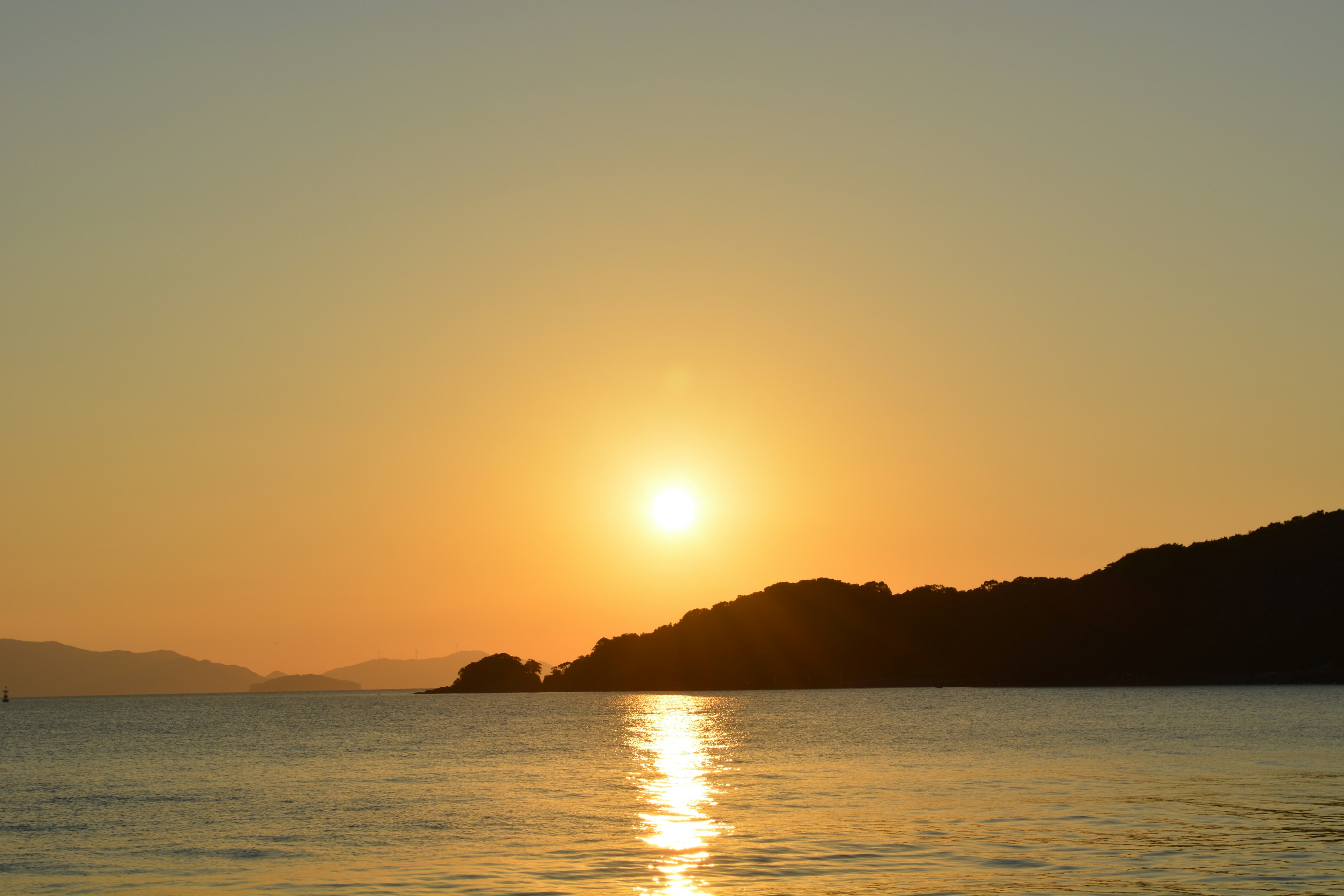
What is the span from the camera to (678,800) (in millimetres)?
50375

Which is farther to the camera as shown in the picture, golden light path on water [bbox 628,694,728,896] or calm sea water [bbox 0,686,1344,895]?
golden light path on water [bbox 628,694,728,896]

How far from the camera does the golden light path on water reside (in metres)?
32.5

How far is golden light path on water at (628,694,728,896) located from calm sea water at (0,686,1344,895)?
0.78 feet

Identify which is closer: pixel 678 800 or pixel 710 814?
pixel 710 814

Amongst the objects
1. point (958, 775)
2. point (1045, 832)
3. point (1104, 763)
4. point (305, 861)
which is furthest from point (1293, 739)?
point (305, 861)

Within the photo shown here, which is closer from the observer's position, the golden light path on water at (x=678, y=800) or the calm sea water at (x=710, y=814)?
the calm sea water at (x=710, y=814)

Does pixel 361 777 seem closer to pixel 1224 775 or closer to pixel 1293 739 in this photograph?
pixel 1224 775

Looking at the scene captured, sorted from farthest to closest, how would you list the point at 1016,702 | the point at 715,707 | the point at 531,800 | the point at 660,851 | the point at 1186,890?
the point at 715,707 < the point at 1016,702 < the point at 531,800 < the point at 660,851 < the point at 1186,890

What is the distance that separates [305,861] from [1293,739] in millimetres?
64819

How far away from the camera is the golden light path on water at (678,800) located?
3250cm

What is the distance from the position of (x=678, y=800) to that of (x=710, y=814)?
19.2 feet

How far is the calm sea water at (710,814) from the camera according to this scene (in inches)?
1244

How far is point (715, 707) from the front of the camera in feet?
592

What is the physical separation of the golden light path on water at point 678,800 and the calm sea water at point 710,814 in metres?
0.24
